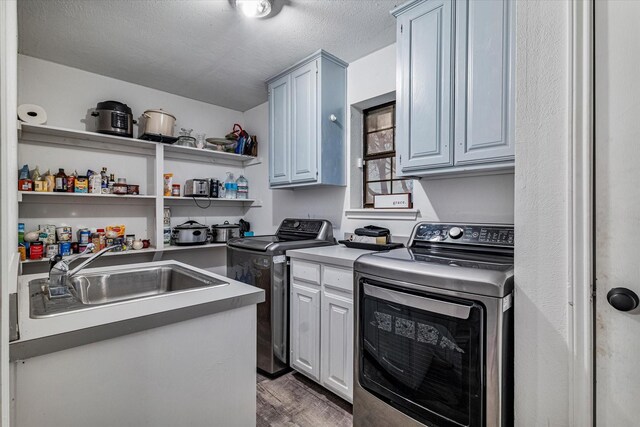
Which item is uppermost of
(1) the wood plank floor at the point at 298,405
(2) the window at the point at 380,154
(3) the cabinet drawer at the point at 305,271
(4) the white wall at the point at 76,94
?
(4) the white wall at the point at 76,94

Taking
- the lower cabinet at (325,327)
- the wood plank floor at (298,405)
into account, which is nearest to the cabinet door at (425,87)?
the lower cabinet at (325,327)

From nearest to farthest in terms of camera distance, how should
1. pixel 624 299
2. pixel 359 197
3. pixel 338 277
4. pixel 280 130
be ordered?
pixel 624 299 → pixel 338 277 → pixel 359 197 → pixel 280 130

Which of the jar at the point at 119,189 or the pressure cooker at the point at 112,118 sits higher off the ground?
the pressure cooker at the point at 112,118

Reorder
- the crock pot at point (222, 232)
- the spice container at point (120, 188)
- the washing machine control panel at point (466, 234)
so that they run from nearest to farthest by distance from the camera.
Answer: the washing machine control panel at point (466, 234) → the spice container at point (120, 188) → the crock pot at point (222, 232)

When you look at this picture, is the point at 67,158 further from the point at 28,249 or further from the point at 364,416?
the point at 364,416

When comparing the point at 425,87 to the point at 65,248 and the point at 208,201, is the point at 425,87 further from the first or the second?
the point at 65,248

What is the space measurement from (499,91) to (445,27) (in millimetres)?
503

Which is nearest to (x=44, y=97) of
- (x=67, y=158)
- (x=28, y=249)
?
(x=67, y=158)

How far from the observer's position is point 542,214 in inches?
40.8

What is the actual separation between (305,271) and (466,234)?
1034mm

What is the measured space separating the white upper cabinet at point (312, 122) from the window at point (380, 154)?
0.22m

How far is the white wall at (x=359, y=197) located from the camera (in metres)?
1.81

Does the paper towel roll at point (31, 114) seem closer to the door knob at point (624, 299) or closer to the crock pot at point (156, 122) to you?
the crock pot at point (156, 122)

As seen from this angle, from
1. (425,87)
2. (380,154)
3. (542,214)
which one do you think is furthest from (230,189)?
(542,214)
